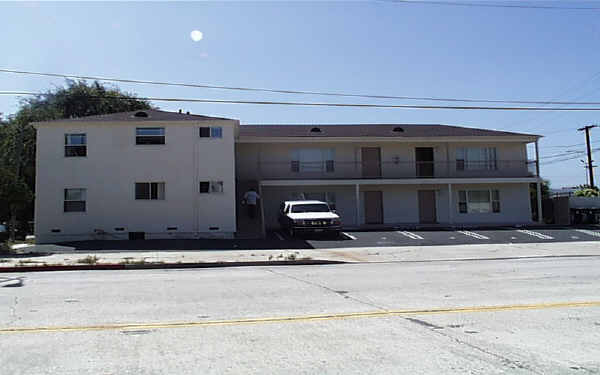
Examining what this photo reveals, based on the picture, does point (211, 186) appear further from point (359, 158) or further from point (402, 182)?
point (402, 182)

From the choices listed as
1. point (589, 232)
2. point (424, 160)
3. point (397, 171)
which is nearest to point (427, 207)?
point (397, 171)

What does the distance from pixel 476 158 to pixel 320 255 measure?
1769cm

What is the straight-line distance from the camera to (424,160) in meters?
30.6

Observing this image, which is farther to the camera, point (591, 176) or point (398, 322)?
point (591, 176)

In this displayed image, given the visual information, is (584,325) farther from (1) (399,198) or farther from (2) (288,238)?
(1) (399,198)

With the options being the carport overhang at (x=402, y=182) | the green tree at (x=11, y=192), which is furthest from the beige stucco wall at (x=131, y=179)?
the carport overhang at (x=402, y=182)

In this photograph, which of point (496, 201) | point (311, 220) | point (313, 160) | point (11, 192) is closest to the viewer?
point (11, 192)

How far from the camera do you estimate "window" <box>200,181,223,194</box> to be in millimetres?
23016

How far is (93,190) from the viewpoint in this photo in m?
22.6

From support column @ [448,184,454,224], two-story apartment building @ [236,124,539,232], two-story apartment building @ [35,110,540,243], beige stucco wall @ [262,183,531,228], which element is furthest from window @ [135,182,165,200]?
support column @ [448,184,454,224]

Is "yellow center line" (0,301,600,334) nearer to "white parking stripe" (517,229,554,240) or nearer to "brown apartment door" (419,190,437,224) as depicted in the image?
"white parking stripe" (517,229,554,240)

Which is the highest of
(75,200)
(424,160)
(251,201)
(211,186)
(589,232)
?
(424,160)

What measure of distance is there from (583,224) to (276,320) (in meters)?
28.6

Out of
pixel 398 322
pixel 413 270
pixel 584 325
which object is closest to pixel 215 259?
pixel 413 270
